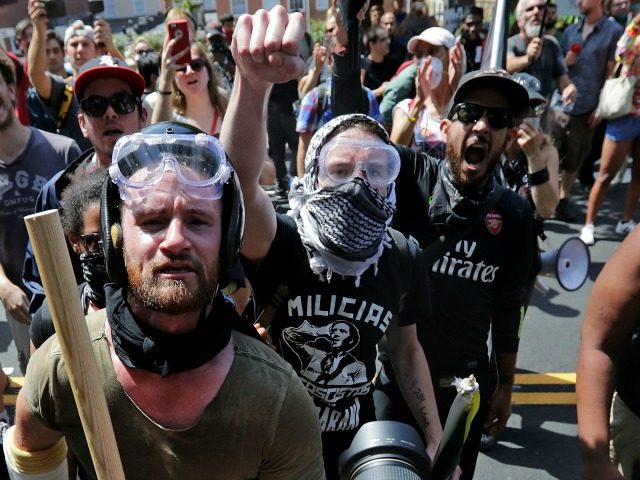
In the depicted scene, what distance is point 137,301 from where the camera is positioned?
1352 mm

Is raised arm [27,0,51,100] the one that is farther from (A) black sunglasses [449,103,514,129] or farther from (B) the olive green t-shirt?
(B) the olive green t-shirt

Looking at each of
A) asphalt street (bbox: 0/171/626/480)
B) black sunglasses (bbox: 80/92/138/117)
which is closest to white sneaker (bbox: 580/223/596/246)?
asphalt street (bbox: 0/171/626/480)

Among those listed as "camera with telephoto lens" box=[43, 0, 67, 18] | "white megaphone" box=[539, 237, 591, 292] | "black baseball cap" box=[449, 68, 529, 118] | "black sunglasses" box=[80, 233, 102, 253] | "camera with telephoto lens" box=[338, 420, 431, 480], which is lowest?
"white megaphone" box=[539, 237, 591, 292]

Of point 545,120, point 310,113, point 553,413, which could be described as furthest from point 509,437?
point 545,120

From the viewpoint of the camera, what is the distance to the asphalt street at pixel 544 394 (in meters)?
3.34

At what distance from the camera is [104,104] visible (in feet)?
8.93

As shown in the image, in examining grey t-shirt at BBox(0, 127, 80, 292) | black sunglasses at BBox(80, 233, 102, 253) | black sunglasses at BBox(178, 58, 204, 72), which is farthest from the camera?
black sunglasses at BBox(178, 58, 204, 72)

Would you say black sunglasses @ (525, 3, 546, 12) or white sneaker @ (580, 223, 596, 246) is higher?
black sunglasses @ (525, 3, 546, 12)

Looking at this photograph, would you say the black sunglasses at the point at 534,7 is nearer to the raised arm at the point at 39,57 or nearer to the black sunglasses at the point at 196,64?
the black sunglasses at the point at 196,64

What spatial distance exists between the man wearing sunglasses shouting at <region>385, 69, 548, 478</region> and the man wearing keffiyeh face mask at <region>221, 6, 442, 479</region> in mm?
388

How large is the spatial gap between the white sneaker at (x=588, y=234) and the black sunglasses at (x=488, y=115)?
13.0 ft

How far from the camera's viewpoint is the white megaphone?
3.41 metres

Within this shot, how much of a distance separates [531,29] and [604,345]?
501cm

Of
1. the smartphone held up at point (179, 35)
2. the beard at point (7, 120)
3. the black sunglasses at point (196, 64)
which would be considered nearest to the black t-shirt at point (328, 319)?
the smartphone held up at point (179, 35)
